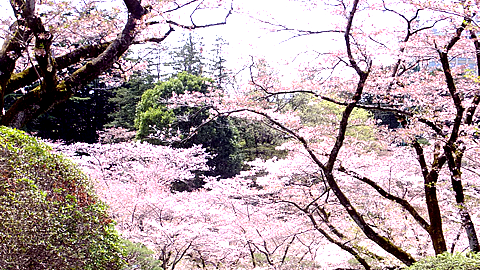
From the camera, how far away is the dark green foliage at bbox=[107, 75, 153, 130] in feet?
55.8

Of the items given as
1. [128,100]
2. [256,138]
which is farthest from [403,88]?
[128,100]

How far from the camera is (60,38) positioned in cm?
403

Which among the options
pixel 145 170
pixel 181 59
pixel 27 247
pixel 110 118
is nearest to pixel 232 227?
pixel 145 170

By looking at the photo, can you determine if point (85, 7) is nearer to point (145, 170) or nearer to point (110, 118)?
point (145, 170)

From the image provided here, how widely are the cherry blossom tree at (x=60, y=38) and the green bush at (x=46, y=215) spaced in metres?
0.78

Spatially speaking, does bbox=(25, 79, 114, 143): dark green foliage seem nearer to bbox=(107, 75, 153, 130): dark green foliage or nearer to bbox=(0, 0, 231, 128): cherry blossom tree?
bbox=(107, 75, 153, 130): dark green foliage

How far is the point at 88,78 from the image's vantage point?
3.51m

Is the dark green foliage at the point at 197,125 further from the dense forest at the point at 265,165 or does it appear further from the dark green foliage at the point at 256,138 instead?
the dense forest at the point at 265,165

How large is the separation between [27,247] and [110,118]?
1712cm

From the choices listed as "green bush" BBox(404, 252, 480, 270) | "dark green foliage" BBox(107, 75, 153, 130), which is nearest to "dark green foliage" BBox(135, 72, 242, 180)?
"dark green foliage" BBox(107, 75, 153, 130)

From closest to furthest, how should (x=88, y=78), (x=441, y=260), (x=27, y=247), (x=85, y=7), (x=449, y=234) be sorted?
1. (x=27, y=247)
2. (x=441, y=260)
3. (x=88, y=78)
4. (x=85, y=7)
5. (x=449, y=234)

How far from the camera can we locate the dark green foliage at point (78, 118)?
1670cm

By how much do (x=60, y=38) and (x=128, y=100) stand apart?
46.1 ft

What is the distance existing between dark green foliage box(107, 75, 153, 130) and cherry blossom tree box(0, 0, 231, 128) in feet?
42.3
